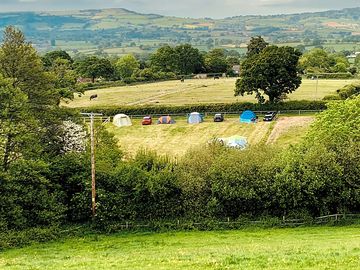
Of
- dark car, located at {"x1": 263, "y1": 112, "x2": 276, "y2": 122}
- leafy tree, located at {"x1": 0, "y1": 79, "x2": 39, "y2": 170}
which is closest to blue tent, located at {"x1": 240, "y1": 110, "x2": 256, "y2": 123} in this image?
dark car, located at {"x1": 263, "y1": 112, "x2": 276, "y2": 122}

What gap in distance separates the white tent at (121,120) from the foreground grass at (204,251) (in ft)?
114

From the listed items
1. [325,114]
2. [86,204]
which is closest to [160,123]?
[325,114]

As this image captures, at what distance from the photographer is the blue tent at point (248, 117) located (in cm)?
6338

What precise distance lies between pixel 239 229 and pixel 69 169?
10897 mm

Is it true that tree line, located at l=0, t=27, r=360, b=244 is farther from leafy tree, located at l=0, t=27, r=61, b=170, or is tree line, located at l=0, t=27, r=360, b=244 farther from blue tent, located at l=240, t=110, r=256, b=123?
blue tent, located at l=240, t=110, r=256, b=123

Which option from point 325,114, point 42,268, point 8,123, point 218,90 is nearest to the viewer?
point 42,268

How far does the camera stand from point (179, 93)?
298 feet

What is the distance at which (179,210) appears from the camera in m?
32.7

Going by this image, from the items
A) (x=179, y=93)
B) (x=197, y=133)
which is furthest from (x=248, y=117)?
(x=179, y=93)

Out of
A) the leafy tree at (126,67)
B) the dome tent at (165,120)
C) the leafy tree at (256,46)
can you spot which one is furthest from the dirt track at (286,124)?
the leafy tree at (126,67)

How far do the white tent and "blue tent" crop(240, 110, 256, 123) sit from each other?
13.6 m

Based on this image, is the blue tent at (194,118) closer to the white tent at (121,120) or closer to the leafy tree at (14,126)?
the white tent at (121,120)

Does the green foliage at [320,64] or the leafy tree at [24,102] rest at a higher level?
the leafy tree at [24,102]

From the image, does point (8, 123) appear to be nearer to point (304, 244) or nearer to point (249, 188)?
point (249, 188)
